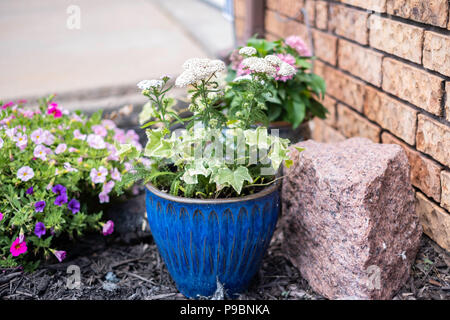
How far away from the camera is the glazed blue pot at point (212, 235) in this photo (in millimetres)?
1756

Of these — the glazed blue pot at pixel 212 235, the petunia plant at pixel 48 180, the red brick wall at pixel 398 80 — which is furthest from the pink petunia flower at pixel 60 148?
the red brick wall at pixel 398 80

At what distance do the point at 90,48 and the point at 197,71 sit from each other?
3868 millimetres

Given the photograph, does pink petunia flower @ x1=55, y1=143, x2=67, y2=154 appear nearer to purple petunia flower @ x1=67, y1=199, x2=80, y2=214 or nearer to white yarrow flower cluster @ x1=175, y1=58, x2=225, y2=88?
purple petunia flower @ x1=67, y1=199, x2=80, y2=214

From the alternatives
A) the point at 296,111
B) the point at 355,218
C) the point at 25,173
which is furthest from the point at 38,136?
the point at 355,218

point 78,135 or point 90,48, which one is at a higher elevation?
point 90,48

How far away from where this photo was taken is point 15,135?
7.02ft

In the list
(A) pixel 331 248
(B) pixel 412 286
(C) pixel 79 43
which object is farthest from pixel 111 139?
(C) pixel 79 43

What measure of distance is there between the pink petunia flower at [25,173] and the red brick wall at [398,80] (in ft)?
5.04

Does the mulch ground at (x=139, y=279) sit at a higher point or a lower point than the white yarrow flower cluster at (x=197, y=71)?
lower

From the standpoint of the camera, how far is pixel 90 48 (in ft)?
17.0

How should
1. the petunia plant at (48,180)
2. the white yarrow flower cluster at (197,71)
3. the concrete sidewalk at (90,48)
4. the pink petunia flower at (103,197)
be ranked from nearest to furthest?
the white yarrow flower cluster at (197,71)
the petunia plant at (48,180)
the pink petunia flower at (103,197)
the concrete sidewalk at (90,48)

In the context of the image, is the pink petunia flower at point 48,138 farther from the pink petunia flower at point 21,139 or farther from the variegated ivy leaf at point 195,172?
the variegated ivy leaf at point 195,172

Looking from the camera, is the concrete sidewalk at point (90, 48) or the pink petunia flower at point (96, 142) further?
the concrete sidewalk at point (90, 48)

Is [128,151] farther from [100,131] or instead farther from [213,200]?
[100,131]
